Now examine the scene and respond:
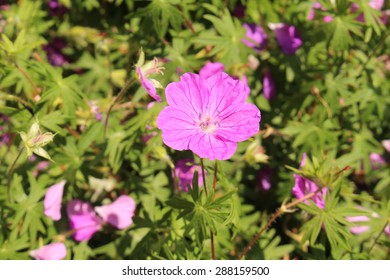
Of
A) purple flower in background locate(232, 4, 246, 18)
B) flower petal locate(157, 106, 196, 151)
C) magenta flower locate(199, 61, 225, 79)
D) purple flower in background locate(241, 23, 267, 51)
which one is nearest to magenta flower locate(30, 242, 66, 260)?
flower petal locate(157, 106, 196, 151)

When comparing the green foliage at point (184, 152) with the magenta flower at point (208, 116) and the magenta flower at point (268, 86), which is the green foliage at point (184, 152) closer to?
the magenta flower at point (268, 86)

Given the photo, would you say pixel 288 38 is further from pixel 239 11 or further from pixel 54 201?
pixel 54 201

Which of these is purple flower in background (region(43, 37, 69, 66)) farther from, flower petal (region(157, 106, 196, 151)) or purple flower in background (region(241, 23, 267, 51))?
flower petal (region(157, 106, 196, 151))

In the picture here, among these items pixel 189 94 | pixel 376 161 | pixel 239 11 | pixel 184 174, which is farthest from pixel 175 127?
pixel 376 161

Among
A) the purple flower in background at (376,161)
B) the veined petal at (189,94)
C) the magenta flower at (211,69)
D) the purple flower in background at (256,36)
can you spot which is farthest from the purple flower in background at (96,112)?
the purple flower in background at (376,161)

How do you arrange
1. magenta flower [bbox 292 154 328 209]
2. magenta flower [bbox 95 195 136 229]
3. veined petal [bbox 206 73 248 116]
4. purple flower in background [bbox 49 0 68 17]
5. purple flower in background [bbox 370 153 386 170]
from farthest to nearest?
purple flower in background [bbox 370 153 386 170], purple flower in background [bbox 49 0 68 17], magenta flower [bbox 95 195 136 229], magenta flower [bbox 292 154 328 209], veined petal [bbox 206 73 248 116]
